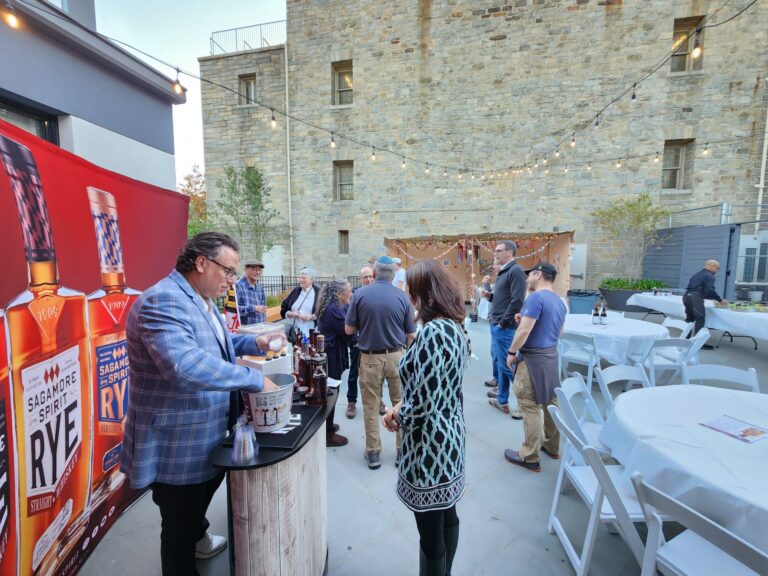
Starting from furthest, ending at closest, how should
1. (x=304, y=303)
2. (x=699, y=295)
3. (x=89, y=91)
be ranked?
(x=699, y=295) → (x=304, y=303) → (x=89, y=91)

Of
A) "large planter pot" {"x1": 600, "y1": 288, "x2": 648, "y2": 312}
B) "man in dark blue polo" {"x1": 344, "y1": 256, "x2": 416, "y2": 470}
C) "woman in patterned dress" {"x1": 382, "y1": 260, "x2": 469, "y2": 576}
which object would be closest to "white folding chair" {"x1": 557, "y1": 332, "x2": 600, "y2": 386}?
"man in dark blue polo" {"x1": 344, "y1": 256, "x2": 416, "y2": 470}

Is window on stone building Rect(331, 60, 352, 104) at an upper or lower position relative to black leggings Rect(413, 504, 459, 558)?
upper

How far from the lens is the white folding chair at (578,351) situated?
3769 millimetres

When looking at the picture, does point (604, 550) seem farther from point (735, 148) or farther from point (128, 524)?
point (735, 148)

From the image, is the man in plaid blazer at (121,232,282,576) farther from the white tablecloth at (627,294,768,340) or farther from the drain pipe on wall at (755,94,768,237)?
the drain pipe on wall at (755,94,768,237)

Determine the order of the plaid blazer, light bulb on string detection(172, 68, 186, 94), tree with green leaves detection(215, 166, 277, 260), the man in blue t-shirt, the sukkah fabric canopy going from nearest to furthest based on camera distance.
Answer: the plaid blazer, the man in blue t-shirt, light bulb on string detection(172, 68, 186, 94), the sukkah fabric canopy, tree with green leaves detection(215, 166, 277, 260)

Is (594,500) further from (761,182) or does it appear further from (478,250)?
(761,182)

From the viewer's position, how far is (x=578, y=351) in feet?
14.2

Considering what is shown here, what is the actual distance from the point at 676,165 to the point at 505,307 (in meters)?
11.2

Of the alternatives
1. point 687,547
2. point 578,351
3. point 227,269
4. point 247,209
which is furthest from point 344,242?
point 687,547

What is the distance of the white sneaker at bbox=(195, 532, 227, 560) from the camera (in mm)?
1917

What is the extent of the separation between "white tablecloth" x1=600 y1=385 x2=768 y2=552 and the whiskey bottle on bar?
286 cm

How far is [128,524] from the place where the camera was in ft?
7.07

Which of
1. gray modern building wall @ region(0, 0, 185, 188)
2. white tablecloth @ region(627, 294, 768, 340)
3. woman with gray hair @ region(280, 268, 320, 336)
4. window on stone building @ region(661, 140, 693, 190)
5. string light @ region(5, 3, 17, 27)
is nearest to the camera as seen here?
string light @ region(5, 3, 17, 27)
